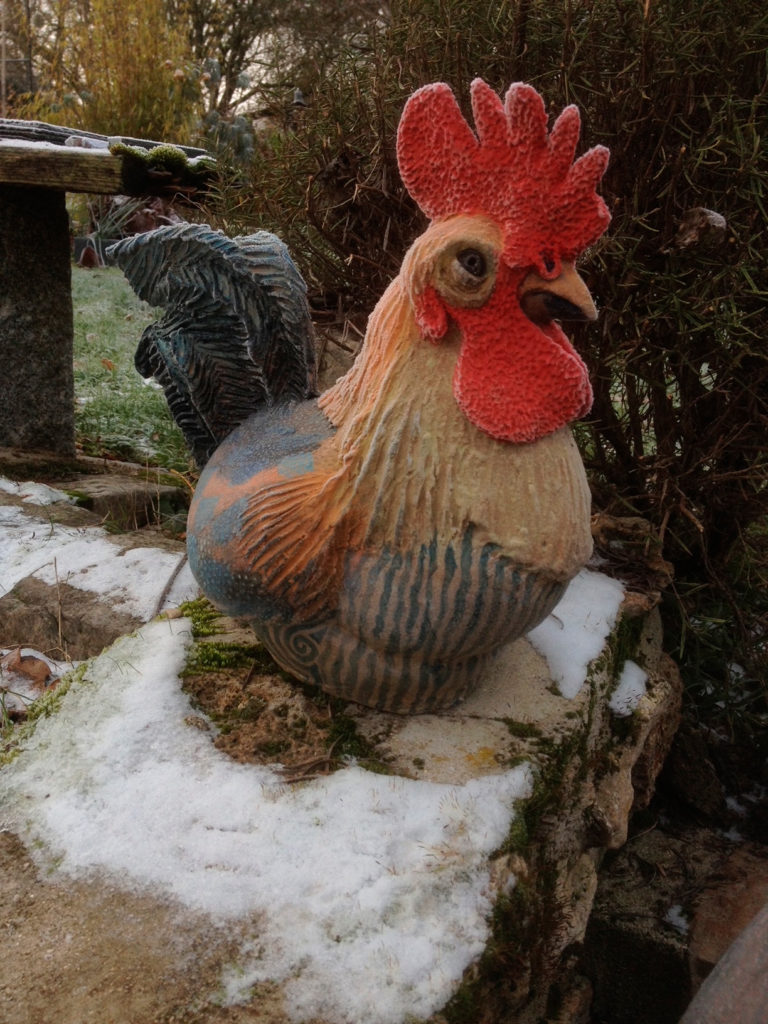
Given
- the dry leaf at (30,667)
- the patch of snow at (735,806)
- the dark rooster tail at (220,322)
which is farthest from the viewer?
the patch of snow at (735,806)

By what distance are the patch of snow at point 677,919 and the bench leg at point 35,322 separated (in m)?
3.42

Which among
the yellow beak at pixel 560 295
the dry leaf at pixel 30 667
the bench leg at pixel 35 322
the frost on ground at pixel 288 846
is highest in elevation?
the yellow beak at pixel 560 295

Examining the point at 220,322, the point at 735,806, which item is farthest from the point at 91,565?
the point at 735,806

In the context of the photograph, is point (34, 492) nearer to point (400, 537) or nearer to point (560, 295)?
point (400, 537)

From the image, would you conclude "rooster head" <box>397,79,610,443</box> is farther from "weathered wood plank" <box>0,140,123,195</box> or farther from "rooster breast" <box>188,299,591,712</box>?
"weathered wood plank" <box>0,140,123,195</box>

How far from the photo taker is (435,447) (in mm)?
1702

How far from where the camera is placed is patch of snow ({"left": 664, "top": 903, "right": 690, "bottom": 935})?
252 cm

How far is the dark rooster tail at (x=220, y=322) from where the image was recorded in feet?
6.51

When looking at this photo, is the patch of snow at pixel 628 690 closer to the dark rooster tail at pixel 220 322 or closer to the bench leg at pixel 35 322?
the dark rooster tail at pixel 220 322

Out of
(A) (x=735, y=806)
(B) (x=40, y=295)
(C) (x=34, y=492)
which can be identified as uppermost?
(B) (x=40, y=295)

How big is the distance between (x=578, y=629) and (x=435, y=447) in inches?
40.8

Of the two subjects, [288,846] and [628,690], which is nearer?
[288,846]

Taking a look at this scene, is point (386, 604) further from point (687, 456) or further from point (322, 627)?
point (687, 456)

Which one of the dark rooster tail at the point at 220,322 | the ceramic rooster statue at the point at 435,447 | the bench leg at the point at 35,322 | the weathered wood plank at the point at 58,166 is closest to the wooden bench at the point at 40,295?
the bench leg at the point at 35,322
